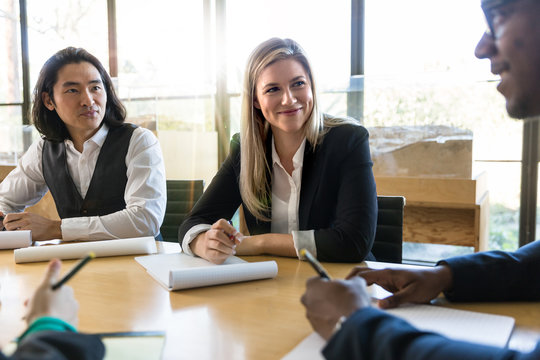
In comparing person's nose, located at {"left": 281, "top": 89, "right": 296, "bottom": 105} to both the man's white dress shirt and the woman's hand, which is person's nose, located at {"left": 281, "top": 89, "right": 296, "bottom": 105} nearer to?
the woman's hand

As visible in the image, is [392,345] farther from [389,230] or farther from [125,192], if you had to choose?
[125,192]

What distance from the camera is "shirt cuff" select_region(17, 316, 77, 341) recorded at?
1.95ft

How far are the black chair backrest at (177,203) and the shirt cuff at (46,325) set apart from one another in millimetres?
1486

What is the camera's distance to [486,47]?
Answer: 750mm

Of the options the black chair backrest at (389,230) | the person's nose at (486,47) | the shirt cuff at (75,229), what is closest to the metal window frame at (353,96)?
the shirt cuff at (75,229)

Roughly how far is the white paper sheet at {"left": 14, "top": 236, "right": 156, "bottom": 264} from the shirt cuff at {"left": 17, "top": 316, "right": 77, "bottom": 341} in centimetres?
73

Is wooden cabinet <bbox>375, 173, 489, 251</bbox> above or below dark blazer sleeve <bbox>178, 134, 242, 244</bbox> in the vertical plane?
below

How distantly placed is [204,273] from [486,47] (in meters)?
0.73

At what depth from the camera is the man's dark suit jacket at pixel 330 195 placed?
4.39 ft

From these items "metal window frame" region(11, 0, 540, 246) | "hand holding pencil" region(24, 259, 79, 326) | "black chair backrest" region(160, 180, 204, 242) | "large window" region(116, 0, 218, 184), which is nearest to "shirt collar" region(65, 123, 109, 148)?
"black chair backrest" region(160, 180, 204, 242)

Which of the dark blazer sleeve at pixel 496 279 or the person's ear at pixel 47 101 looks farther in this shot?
the person's ear at pixel 47 101

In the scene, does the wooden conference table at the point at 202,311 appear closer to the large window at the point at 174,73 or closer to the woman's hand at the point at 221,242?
the woman's hand at the point at 221,242

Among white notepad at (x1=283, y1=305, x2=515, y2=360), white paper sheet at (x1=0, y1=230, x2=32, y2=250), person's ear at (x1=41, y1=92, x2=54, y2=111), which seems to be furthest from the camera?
person's ear at (x1=41, y1=92, x2=54, y2=111)

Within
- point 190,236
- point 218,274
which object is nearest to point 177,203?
point 190,236
